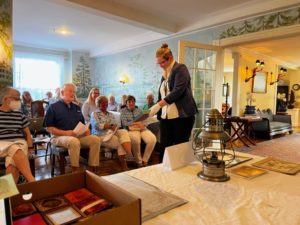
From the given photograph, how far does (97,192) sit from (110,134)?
7.94ft

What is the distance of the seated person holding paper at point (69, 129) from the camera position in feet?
8.58

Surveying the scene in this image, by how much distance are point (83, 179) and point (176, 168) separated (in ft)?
1.77

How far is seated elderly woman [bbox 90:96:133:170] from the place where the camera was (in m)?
3.15

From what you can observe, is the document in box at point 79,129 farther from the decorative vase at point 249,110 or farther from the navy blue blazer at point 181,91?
the decorative vase at point 249,110

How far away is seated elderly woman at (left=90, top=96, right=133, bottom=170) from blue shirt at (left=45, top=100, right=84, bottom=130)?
0.38 m

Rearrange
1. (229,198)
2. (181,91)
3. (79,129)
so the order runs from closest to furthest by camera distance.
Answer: (229,198) < (181,91) < (79,129)

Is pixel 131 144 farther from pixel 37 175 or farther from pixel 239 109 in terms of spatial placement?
pixel 239 109

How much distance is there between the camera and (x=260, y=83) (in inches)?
282

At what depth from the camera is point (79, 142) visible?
8.83 ft

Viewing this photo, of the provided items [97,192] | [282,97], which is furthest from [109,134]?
[282,97]

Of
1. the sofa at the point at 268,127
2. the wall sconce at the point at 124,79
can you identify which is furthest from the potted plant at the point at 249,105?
the wall sconce at the point at 124,79

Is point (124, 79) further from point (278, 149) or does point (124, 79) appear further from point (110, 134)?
point (278, 149)

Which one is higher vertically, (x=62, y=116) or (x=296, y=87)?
(x=296, y=87)

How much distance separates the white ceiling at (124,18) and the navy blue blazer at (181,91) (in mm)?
2143
